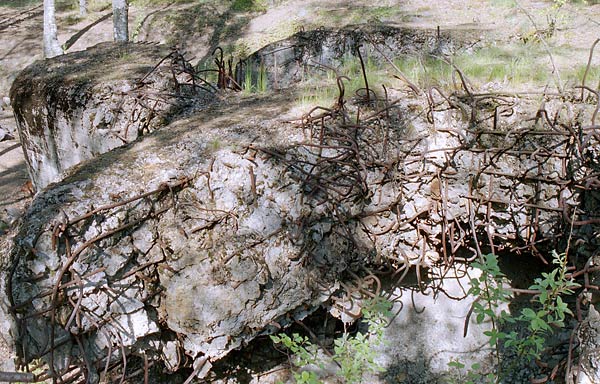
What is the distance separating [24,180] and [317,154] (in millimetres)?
6966

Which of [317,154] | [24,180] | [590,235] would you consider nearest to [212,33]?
[24,180]

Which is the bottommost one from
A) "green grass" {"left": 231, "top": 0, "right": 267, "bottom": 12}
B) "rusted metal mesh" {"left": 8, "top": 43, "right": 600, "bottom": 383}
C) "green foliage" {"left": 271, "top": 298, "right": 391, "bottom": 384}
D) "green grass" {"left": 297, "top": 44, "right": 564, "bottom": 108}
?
"green foliage" {"left": 271, "top": 298, "right": 391, "bottom": 384}

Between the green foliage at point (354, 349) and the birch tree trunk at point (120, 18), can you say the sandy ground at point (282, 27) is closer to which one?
the green foliage at point (354, 349)

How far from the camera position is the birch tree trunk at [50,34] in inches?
455

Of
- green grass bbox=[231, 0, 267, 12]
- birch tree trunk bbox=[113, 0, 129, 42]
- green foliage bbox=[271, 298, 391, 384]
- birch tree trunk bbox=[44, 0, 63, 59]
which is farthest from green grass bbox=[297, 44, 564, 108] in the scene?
green grass bbox=[231, 0, 267, 12]

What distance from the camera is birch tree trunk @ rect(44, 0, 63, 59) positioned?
1155 cm

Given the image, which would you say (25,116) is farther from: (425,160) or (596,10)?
(596,10)

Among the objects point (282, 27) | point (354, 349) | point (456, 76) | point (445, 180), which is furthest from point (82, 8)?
point (354, 349)

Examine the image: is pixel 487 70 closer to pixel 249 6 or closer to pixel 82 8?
pixel 249 6

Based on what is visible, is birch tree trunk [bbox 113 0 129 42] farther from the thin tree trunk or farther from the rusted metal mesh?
the rusted metal mesh

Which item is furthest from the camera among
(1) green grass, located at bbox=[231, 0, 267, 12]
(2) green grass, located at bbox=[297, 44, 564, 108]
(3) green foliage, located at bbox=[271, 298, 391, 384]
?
(1) green grass, located at bbox=[231, 0, 267, 12]

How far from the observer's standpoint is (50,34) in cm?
1170

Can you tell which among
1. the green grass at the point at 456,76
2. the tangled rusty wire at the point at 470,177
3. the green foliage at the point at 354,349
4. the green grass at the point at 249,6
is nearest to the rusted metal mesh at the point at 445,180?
the tangled rusty wire at the point at 470,177

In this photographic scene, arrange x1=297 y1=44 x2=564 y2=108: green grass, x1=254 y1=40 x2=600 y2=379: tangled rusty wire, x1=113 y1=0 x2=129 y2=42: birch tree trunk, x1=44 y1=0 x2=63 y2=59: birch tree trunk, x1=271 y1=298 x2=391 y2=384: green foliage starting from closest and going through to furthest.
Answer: x1=271 y1=298 x2=391 y2=384: green foliage, x1=254 y1=40 x2=600 y2=379: tangled rusty wire, x1=297 y1=44 x2=564 y2=108: green grass, x1=113 y1=0 x2=129 y2=42: birch tree trunk, x1=44 y1=0 x2=63 y2=59: birch tree trunk
